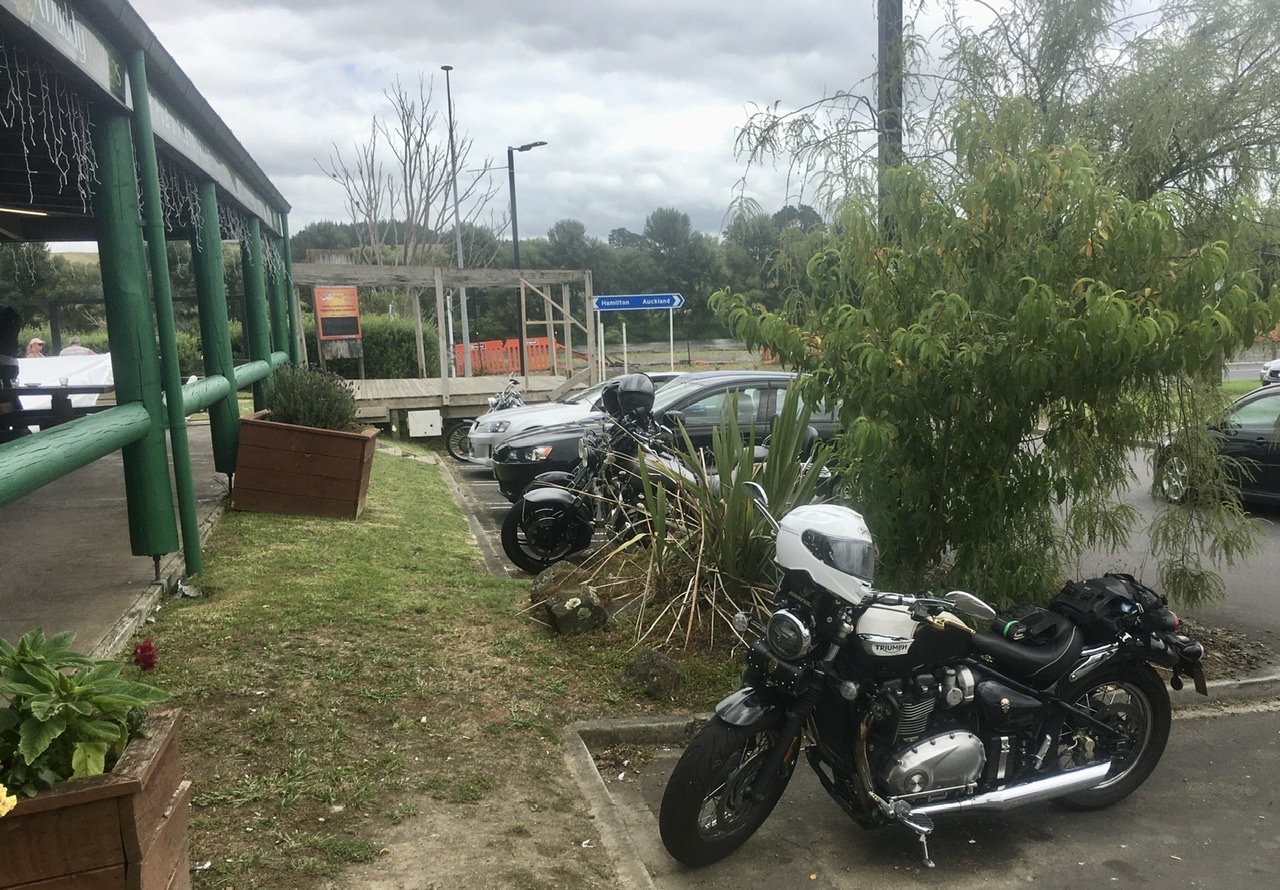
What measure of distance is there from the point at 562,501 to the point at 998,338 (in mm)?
3339

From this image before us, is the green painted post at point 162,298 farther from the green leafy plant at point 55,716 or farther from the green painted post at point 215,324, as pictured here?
the green leafy plant at point 55,716

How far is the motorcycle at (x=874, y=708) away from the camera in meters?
3.30

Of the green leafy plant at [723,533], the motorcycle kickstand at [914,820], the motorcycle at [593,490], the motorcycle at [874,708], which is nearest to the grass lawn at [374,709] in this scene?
the green leafy plant at [723,533]

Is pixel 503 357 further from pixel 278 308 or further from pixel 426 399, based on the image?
pixel 278 308

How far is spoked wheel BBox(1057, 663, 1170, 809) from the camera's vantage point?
3736 millimetres

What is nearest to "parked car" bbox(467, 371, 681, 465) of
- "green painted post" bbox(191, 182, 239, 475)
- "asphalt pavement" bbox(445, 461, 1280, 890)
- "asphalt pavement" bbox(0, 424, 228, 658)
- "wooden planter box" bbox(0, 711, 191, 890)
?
"asphalt pavement" bbox(0, 424, 228, 658)

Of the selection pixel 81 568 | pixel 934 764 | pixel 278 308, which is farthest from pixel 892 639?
pixel 278 308

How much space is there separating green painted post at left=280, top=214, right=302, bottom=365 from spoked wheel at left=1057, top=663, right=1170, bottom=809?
11.1 meters

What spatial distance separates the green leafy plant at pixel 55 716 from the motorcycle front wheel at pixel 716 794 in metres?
1.72

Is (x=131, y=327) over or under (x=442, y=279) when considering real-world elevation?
under

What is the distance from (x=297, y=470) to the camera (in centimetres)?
749

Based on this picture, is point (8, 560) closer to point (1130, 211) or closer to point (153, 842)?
point (153, 842)

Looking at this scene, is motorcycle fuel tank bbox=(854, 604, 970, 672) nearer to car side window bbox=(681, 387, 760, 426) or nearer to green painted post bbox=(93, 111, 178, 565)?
green painted post bbox=(93, 111, 178, 565)

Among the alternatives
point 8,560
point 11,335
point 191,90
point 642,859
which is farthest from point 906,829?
point 11,335
